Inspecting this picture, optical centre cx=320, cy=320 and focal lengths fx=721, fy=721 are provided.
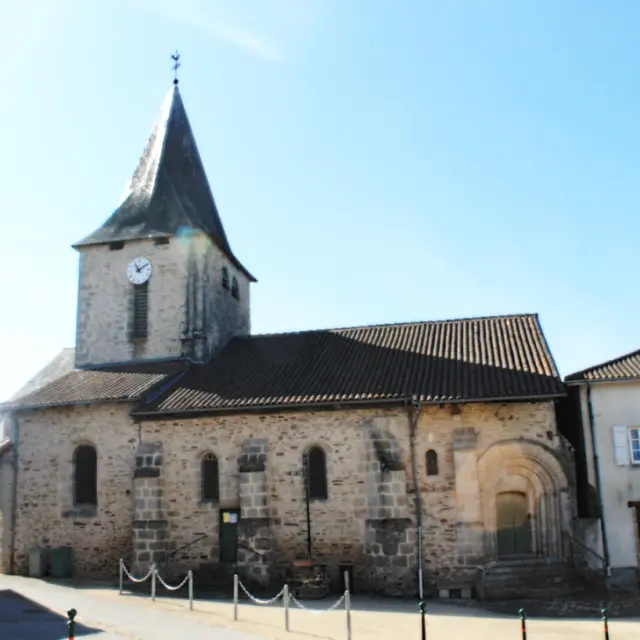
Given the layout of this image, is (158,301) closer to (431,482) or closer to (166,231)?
(166,231)

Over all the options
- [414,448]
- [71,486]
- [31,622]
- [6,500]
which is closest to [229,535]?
[71,486]

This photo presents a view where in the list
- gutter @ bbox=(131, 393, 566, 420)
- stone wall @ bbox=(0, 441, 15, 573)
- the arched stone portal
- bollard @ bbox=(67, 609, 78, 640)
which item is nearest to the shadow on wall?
bollard @ bbox=(67, 609, 78, 640)

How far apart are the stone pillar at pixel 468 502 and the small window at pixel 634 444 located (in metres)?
4.05

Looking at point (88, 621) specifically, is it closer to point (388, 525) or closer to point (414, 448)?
point (388, 525)

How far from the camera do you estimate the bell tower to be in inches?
912

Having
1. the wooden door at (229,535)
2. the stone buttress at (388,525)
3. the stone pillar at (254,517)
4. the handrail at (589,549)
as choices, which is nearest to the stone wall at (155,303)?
the stone pillar at (254,517)

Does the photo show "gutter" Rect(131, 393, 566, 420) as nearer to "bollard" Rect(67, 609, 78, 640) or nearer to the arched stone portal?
the arched stone portal

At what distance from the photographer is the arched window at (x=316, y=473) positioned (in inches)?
730

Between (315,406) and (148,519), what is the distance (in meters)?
5.26

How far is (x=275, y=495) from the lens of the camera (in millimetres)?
18578

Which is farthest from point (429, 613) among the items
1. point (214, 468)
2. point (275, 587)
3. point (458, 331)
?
point (458, 331)

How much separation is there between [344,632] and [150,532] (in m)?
7.61

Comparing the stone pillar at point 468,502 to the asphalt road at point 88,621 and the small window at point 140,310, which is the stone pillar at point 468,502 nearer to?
the asphalt road at point 88,621

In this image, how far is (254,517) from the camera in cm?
1812
